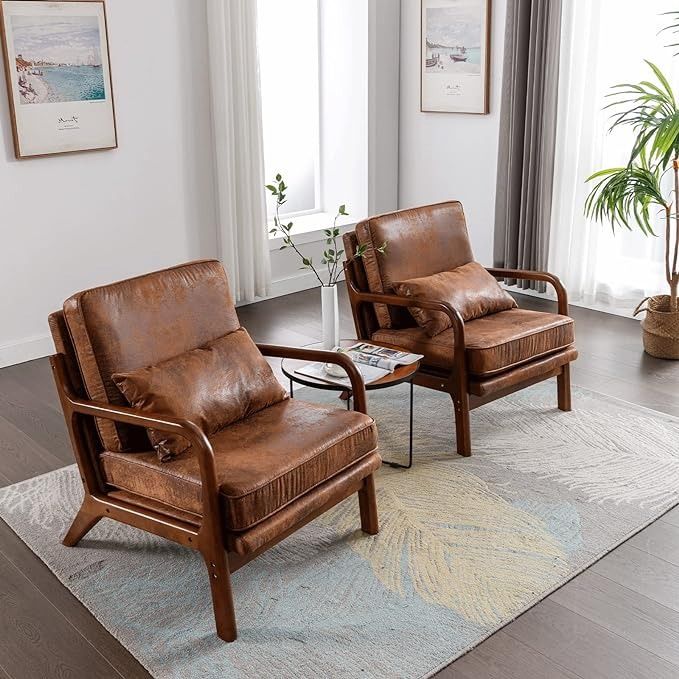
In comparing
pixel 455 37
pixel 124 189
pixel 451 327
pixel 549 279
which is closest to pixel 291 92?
pixel 455 37

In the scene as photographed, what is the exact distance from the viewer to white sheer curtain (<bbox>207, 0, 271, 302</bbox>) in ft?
16.6

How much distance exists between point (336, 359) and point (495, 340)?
2.58 ft

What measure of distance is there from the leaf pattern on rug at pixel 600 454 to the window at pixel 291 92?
311cm

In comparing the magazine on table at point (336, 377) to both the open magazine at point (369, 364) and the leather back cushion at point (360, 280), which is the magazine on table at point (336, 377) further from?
the leather back cushion at point (360, 280)

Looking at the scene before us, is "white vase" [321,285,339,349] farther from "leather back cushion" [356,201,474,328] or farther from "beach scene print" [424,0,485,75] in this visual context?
"beach scene print" [424,0,485,75]

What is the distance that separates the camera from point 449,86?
5.78m

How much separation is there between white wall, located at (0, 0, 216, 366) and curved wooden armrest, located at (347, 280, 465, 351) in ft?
5.92

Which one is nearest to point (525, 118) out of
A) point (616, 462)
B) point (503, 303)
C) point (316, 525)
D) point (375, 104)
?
point (375, 104)

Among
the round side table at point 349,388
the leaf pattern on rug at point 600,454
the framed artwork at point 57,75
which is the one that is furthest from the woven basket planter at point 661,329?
the framed artwork at point 57,75

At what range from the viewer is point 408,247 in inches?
148

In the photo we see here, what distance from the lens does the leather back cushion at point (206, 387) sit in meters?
2.57

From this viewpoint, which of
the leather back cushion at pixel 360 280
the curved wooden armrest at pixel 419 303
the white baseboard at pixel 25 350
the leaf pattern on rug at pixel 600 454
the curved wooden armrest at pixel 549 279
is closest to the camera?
the leaf pattern on rug at pixel 600 454

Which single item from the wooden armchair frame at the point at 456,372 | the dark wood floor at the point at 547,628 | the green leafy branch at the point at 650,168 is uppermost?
the green leafy branch at the point at 650,168

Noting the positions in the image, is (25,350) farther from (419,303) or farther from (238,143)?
(419,303)
